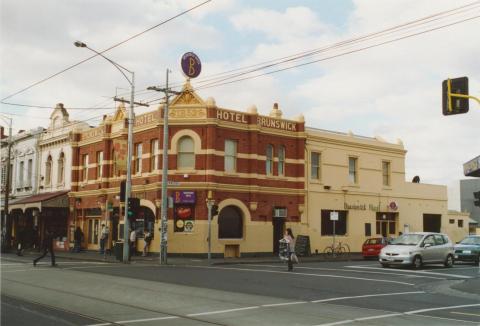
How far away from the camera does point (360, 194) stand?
39.6 meters

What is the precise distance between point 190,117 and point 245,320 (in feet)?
75.7

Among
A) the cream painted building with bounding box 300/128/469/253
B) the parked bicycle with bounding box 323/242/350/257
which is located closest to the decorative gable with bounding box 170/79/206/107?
the cream painted building with bounding box 300/128/469/253

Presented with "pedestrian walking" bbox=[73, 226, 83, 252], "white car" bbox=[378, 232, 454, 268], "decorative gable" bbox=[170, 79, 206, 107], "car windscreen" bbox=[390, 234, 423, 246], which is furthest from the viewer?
"pedestrian walking" bbox=[73, 226, 83, 252]

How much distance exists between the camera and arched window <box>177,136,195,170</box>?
3256cm

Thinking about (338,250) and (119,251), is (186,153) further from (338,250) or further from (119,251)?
(338,250)

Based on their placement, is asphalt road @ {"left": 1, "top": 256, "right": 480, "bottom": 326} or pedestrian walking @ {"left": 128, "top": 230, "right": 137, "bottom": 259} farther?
pedestrian walking @ {"left": 128, "top": 230, "right": 137, "bottom": 259}

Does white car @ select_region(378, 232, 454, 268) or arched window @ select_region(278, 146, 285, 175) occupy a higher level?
arched window @ select_region(278, 146, 285, 175)

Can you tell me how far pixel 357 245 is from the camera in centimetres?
3916

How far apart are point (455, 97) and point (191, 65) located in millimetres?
19291

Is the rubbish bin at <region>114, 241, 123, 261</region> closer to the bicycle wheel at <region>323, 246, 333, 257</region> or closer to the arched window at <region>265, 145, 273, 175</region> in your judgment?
the arched window at <region>265, 145, 273, 175</region>

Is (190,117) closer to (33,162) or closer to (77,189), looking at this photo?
(77,189)

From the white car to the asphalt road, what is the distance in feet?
11.9

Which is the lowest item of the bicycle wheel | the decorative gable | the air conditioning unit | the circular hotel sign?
the bicycle wheel

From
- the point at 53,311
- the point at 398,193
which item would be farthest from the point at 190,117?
the point at 53,311
